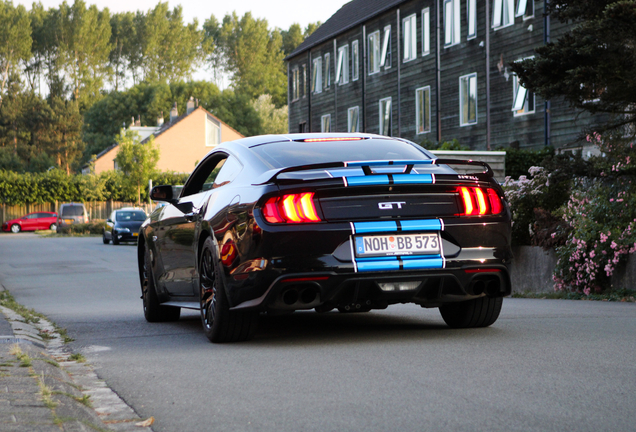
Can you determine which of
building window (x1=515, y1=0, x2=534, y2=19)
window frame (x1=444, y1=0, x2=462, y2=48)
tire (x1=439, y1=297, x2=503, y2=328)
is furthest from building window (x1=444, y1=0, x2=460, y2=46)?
tire (x1=439, y1=297, x2=503, y2=328)

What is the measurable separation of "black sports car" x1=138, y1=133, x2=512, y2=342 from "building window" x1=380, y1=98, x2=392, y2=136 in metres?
30.7

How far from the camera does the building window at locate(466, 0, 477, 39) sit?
1219 inches

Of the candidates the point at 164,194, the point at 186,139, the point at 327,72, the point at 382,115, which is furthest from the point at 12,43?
the point at 164,194

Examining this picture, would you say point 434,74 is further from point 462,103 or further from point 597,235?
point 597,235

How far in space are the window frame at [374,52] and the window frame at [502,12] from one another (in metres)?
9.10

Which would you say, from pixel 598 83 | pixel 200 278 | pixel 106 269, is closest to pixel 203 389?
pixel 200 278

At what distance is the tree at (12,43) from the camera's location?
87.9 metres

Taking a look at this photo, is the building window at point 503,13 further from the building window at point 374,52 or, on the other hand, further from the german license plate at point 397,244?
the german license plate at point 397,244

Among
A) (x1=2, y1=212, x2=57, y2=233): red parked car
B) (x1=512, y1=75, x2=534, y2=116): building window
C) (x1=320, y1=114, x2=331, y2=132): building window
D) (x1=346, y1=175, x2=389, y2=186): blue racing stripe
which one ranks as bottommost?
(x1=2, y1=212, x2=57, y2=233): red parked car

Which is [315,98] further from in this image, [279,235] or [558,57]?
[279,235]

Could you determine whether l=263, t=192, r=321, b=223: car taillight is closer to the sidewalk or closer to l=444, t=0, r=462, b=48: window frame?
the sidewalk

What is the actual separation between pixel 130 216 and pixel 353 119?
10.4 m

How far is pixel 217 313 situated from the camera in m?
6.67

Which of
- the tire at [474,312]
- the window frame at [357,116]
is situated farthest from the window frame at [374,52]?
the tire at [474,312]
